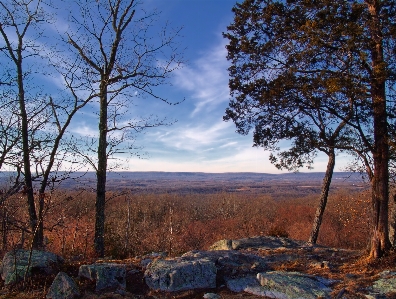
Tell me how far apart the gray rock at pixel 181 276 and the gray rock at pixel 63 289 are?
126cm

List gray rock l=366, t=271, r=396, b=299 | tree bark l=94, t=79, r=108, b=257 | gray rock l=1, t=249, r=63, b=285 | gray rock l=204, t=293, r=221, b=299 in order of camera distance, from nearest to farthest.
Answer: gray rock l=366, t=271, r=396, b=299 → gray rock l=204, t=293, r=221, b=299 → gray rock l=1, t=249, r=63, b=285 → tree bark l=94, t=79, r=108, b=257

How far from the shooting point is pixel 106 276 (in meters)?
5.77

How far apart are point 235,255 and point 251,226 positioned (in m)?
33.5

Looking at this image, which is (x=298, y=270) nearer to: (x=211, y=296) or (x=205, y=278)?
(x=205, y=278)

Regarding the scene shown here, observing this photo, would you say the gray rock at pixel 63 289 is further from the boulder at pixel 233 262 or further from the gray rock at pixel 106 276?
the boulder at pixel 233 262

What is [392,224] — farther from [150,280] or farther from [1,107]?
[1,107]

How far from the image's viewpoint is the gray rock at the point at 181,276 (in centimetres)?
571

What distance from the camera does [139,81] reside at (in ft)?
36.5

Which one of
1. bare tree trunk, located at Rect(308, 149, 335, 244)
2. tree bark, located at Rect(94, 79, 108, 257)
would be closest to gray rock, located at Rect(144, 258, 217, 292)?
tree bark, located at Rect(94, 79, 108, 257)

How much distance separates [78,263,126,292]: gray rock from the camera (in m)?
5.68

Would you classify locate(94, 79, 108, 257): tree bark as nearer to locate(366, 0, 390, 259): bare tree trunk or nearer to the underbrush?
the underbrush

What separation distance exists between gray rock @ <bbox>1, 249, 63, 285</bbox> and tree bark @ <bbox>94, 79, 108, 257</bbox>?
12.9 feet

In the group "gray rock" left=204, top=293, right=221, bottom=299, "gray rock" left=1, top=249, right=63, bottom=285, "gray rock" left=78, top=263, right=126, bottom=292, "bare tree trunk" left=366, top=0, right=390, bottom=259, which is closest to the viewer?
"gray rock" left=204, top=293, right=221, bottom=299

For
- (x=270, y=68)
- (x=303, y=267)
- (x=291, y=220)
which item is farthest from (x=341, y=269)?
(x=291, y=220)
